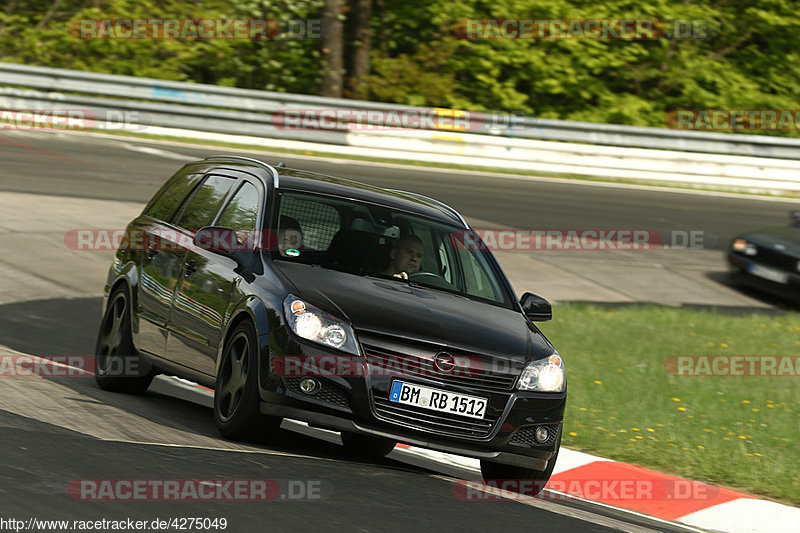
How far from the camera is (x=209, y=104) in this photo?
25.0 m

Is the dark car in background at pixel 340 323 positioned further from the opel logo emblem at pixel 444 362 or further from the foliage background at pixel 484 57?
the foliage background at pixel 484 57

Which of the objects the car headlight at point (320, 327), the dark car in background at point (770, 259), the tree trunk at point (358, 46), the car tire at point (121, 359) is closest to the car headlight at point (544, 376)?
the car headlight at point (320, 327)

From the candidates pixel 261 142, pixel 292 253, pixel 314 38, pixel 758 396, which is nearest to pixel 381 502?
pixel 292 253

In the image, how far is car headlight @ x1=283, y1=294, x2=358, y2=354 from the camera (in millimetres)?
6633

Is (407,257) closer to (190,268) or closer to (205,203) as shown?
(190,268)

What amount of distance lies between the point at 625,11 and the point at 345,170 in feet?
43.1

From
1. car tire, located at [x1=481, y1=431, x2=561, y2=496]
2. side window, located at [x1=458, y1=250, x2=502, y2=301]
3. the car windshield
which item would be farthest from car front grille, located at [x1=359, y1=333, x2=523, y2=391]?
side window, located at [x1=458, y1=250, x2=502, y2=301]

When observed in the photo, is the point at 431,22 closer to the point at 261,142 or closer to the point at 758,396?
the point at 261,142

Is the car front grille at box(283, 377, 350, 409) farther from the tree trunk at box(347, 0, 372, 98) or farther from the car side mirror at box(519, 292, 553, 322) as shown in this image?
the tree trunk at box(347, 0, 372, 98)

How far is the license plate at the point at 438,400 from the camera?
6629mm

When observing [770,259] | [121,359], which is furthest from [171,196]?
[770,259]

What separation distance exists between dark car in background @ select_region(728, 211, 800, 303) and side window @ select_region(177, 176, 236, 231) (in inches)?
386

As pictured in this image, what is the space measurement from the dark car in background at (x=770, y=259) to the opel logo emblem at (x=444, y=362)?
34.6 ft

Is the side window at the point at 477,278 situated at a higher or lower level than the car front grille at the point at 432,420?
higher
